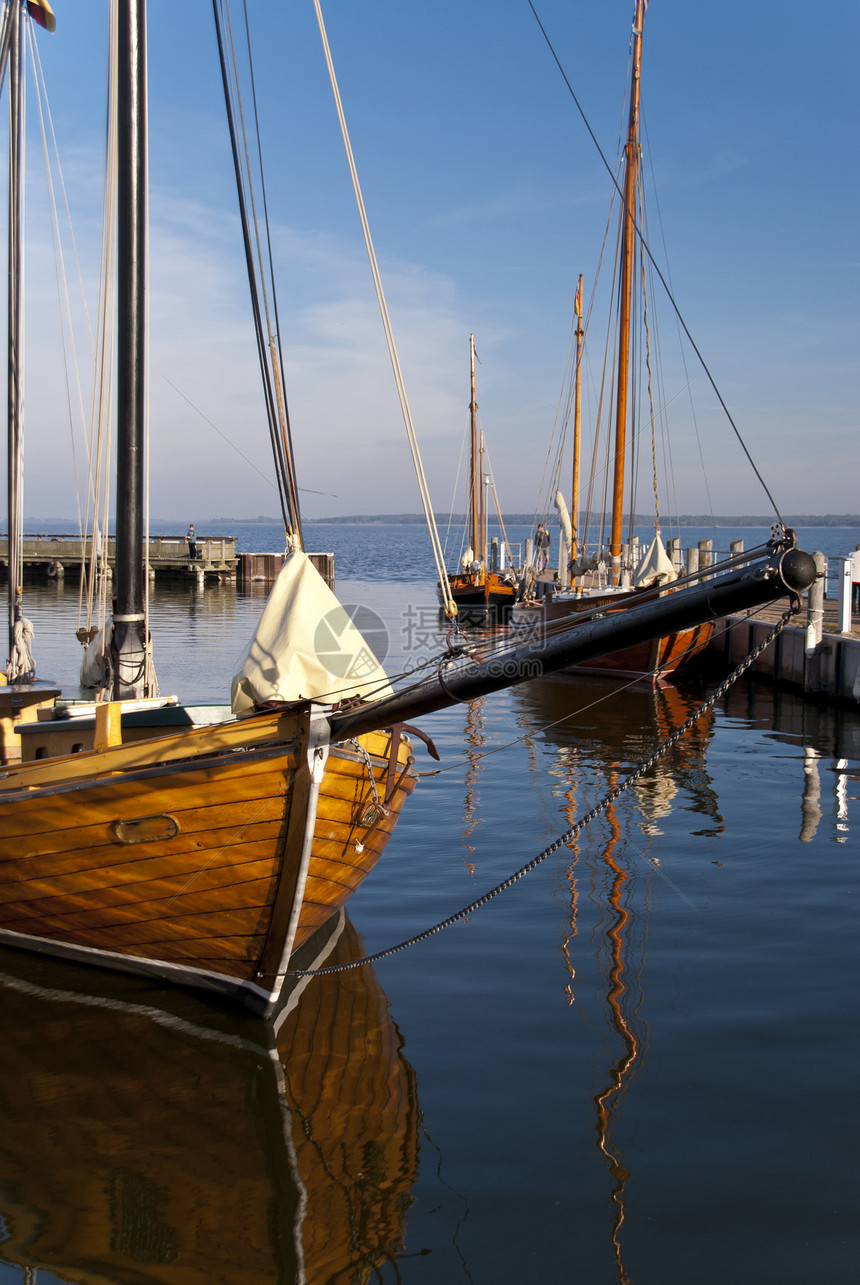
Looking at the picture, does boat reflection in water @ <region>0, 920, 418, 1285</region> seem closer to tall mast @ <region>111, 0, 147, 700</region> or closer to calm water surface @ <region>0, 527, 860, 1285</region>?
calm water surface @ <region>0, 527, 860, 1285</region>

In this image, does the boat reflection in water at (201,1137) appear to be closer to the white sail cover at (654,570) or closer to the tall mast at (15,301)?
the tall mast at (15,301)

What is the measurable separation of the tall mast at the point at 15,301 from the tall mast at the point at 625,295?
13.8 meters

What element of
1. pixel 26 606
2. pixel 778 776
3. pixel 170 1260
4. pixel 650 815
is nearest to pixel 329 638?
pixel 170 1260

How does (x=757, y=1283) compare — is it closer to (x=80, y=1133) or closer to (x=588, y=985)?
(x=588, y=985)

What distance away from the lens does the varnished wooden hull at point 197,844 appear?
5066mm

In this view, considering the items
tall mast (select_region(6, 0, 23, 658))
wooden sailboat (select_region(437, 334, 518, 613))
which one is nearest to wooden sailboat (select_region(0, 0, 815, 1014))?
tall mast (select_region(6, 0, 23, 658))

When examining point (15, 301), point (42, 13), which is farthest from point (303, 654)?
point (42, 13)

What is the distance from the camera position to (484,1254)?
3701 millimetres

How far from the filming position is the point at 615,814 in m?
10.2

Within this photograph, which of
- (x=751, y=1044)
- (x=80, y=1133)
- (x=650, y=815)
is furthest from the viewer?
(x=650, y=815)

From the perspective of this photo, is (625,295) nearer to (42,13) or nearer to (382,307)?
(42,13)

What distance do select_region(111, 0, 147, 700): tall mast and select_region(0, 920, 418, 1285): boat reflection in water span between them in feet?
8.37

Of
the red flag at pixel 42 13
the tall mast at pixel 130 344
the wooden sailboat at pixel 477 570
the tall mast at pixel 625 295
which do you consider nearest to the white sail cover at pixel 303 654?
the tall mast at pixel 130 344

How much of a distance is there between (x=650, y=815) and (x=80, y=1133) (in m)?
6.97
